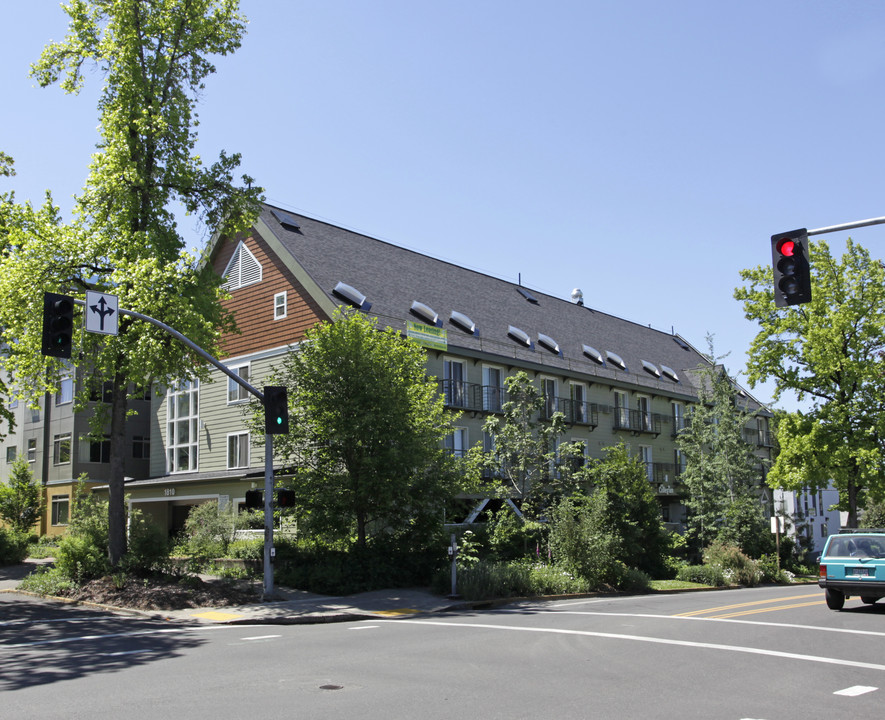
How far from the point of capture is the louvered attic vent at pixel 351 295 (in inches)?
1208

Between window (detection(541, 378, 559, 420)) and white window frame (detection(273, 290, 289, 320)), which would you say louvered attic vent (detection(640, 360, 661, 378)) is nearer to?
window (detection(541, 378, 559, 420))

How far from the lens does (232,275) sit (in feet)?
114

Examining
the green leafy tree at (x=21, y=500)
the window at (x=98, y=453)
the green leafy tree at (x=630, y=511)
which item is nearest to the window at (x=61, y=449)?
the window at (x=98, y=453)

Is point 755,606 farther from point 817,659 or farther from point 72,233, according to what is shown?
point 72,233

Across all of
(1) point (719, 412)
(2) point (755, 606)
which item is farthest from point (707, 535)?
(2) point (755, 606)

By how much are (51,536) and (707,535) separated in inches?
A: 1196

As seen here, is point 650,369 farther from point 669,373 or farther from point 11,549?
point 11,549

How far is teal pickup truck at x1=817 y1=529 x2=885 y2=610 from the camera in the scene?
55.6ft

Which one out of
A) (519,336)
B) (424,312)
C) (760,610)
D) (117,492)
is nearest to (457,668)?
(760,610)

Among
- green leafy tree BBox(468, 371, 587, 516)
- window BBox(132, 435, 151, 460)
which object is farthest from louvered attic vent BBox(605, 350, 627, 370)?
window BBox(132, 435, 151, 460)

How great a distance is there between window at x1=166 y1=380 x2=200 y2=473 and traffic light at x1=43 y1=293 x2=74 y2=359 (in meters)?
21.8

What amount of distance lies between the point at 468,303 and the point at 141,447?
18.2 m

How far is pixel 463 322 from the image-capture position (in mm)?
35031

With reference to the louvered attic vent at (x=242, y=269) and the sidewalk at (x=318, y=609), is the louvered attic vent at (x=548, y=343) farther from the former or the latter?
the sidewalk at (x=318, y=609)
